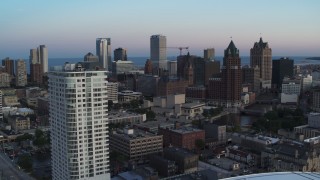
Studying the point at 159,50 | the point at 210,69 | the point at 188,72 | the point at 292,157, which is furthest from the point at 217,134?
the point at 159,50

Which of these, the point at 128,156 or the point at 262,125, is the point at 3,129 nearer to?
the point at 128,156

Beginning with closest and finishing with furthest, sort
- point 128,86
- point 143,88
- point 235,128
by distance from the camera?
point 235,128 < point 143,88 < point 128,86

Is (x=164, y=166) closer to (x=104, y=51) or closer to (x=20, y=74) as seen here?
(x=20, y=74)

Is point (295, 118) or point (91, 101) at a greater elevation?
point (91, 101)

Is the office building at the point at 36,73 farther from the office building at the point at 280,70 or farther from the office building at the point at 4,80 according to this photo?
the office building at the point at 280,70

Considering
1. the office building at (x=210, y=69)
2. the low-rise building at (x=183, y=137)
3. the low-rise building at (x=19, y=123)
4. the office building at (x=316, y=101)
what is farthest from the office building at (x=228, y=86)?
the low-rise building at (x=19, y=123)

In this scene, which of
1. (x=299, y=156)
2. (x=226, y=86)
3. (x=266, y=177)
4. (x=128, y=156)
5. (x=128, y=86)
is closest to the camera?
(x=266, y=177)

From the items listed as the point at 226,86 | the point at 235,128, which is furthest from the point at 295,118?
the point at 226,86
